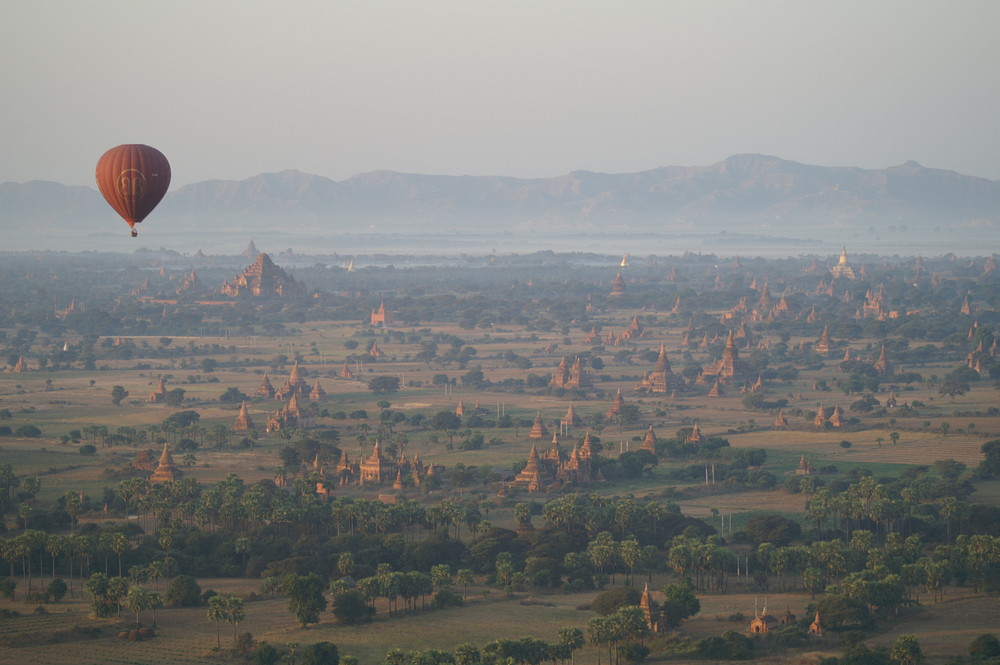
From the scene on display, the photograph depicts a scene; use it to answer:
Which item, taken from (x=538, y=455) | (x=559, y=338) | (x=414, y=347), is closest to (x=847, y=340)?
(x=559, y=338)

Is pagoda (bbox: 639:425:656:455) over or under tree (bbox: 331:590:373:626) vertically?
over

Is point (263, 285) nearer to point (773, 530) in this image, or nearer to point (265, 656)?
point (773, 530)

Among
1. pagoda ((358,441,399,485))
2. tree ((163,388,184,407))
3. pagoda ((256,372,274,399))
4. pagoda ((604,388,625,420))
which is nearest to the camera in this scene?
pagoda ((358,441,399,485))

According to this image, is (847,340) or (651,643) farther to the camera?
(847,340)

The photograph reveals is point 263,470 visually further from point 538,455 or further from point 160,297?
point 160,297

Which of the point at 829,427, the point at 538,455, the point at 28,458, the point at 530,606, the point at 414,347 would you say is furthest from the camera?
the point at 414,347

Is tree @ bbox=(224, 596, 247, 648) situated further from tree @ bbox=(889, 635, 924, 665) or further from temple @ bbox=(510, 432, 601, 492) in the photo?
temple @ bbox=(510, 432, 601, 492)

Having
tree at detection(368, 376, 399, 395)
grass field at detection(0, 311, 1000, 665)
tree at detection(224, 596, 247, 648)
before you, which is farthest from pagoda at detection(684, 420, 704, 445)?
tree at detection(224, 596, 247, 648)
